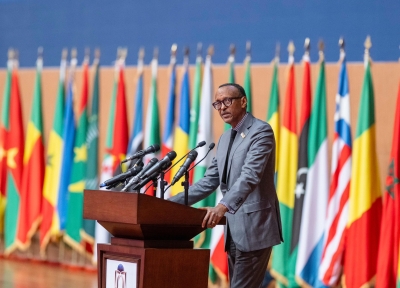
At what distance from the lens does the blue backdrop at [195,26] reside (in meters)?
6.75

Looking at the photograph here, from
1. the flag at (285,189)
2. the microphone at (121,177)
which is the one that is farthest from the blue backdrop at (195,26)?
the microphone at (121,177)

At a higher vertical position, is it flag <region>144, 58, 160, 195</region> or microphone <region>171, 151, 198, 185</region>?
flag <region>144, 58, 160, 195</region>

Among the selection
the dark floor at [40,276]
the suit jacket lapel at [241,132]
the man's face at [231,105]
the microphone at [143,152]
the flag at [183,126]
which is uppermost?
the flag at [183,126]

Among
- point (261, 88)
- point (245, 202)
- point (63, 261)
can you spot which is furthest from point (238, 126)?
point (63, 261)

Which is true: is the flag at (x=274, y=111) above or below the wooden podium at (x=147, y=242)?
above

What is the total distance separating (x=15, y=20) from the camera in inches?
365

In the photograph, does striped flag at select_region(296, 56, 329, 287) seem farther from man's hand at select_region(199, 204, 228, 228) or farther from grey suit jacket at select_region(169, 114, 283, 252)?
man's hand at select_region(199, 204, 228, 228)

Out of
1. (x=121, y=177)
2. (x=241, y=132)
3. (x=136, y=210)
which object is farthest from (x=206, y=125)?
(x=136, y=210)

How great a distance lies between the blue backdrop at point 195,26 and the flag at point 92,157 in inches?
29.2

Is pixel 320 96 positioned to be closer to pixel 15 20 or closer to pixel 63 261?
pixel 63 261

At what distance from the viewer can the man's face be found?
3424mm

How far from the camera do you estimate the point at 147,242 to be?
309 cm

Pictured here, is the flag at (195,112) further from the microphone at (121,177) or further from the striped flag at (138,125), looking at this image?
the microphone at (121,177)

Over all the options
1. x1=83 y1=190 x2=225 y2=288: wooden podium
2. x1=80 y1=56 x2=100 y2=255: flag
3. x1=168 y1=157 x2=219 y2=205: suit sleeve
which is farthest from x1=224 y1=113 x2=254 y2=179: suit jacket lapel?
x1=80 y1=56 x2=100 y2=255: flag
